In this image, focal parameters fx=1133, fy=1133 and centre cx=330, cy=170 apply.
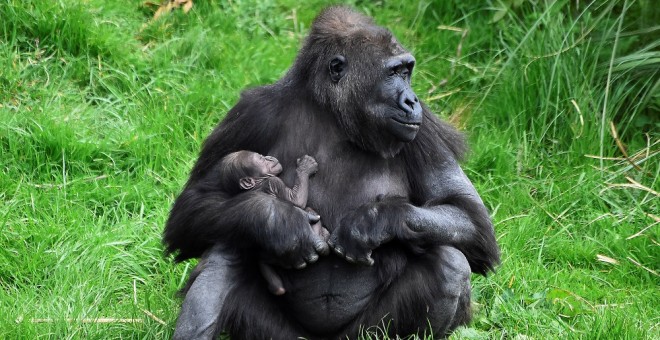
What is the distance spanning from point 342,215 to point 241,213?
53 centimetres

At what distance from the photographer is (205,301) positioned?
17.0 feet

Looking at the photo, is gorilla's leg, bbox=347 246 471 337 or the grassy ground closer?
gorilla's leg, bbox=347 246 471 337

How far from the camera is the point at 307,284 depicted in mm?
5367

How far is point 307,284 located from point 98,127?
274 cm

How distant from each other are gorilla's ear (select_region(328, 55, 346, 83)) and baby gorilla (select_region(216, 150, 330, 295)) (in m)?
0.43

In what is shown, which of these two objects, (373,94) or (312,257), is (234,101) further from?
(312,257)

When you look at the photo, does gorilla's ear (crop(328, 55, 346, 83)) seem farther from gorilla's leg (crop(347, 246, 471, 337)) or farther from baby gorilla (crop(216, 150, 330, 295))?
gorilla's leg (crop(347, 246, 471, 337))

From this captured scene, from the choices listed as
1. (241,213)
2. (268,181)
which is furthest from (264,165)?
(241,213)

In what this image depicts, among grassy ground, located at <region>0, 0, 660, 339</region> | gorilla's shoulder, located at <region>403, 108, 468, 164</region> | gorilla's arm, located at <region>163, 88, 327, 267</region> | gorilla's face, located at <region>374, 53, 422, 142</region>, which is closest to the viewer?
gorilla's arm, located at <region>163, 88, 327, 267</region>

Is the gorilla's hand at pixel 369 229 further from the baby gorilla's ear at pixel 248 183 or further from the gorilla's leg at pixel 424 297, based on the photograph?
the baby gorilla's ear at pixel 248 183

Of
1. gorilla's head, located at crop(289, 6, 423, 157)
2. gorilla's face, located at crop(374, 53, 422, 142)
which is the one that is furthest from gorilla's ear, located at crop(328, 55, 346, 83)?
gorilla's face, located at crop(374, 53, 422, 142)

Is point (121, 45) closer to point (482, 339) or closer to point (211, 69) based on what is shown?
point (211, 69)

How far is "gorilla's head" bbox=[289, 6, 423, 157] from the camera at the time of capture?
532 cm

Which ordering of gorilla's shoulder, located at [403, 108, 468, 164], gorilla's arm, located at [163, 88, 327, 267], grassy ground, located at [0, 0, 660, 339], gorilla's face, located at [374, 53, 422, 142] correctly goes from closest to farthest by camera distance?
gorilla's arm, located at [163, 88, 327, 267], gorilla's face, located at [374, 53, 422, 142], gorilla's shoulder, located at [403, 108, 468, 164], grassy ground, located at [0, 0, 660, 339]
